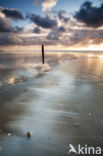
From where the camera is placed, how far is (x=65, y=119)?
340 centimetres

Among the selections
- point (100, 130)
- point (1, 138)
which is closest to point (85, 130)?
point (100, 130)

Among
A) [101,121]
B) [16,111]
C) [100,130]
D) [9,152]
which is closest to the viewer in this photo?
[9,152]

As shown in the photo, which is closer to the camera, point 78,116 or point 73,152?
point 73,152

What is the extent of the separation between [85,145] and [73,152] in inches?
15.8

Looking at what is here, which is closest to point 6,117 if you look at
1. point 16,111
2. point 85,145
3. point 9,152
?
point 16,111

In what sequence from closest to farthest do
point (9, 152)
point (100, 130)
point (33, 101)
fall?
point (9, 152)
point (100, 130)
point (33, 101)

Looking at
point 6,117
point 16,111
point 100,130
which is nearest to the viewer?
point 100,130

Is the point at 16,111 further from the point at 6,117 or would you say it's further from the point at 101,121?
the point at 101,121

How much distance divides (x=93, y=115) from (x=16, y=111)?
3.10 meters

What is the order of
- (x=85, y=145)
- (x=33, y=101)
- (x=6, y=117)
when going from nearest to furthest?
1. (x=85, y=145)
2. (x=6, y=117)
3. (x=33, y=101)

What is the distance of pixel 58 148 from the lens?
238cm

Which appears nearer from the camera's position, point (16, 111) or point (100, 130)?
point (100, 130)

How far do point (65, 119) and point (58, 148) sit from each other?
1.12 metres

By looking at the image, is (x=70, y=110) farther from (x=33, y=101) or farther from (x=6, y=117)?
(x=6, y=117)
